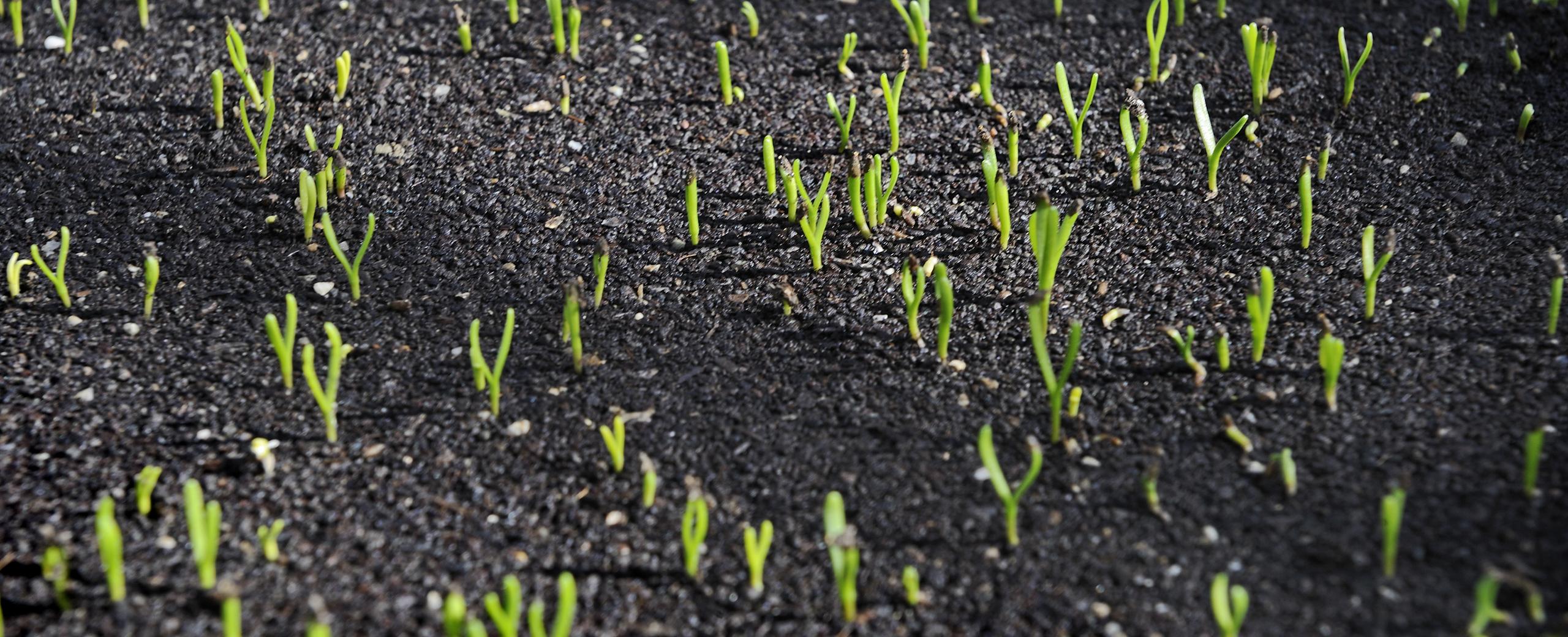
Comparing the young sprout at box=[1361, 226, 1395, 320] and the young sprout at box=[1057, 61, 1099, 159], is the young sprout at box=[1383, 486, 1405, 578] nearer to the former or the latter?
the young sprout at box=[1361, 226, 1395, 320]

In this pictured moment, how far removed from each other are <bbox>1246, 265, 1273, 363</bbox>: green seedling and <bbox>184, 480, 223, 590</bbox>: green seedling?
1.30 m

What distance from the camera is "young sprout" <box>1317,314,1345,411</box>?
1649 millimetres

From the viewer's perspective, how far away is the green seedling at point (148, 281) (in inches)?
73.7

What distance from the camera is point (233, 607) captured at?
4.39 ft

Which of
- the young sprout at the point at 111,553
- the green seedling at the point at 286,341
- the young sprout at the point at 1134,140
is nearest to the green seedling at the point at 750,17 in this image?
the young sprout at the point at 1134,140

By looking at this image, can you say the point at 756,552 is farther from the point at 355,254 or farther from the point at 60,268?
the point at 60,268

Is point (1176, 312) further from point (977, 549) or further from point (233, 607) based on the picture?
point (233, 607)

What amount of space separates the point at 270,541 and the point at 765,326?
2.51 ft

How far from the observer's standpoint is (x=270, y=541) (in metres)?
1.55

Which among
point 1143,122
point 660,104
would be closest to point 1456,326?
point 1143,122

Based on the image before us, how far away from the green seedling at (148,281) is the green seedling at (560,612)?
83cm

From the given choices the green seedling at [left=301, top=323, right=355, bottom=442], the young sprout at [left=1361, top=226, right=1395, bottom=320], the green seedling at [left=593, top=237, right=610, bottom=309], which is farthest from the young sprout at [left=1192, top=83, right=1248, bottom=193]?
the green seedling at [left=301, top=323, right=355, bottom=442]

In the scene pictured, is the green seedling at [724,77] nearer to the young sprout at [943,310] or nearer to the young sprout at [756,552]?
the young sprout at [943,310]

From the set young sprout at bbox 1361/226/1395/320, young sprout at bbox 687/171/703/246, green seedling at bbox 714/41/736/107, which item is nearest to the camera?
young sprout at bbox 1361/226/1395/320
